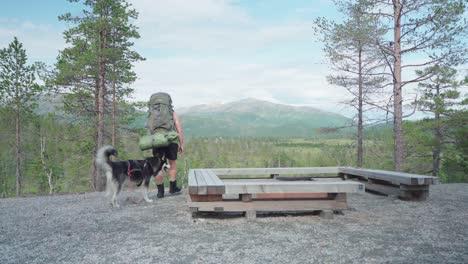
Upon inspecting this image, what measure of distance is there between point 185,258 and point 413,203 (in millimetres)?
5602

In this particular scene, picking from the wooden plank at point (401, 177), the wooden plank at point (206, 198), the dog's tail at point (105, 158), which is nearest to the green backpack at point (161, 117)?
the dog's tail at point (105, 158)

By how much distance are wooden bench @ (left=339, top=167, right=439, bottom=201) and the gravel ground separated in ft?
1.32

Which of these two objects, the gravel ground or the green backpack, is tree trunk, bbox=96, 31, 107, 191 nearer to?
the gravel ground

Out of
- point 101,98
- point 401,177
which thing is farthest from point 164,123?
point 101,98

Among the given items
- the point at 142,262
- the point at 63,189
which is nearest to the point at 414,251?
the point at 142,262

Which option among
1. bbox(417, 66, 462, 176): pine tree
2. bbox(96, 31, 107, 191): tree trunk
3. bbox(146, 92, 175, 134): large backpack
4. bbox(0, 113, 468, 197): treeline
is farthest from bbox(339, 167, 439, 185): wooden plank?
bbox(417, 66, 462, 176): pine tree

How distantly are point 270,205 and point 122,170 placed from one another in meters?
3.24

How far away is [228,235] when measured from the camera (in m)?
4.57

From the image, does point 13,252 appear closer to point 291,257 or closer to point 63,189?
point 291,257

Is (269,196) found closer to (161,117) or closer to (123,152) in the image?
(161,117)

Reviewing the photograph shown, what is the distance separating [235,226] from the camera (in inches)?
199

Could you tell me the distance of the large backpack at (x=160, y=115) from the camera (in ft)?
23.0

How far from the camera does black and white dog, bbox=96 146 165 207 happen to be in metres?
6.09

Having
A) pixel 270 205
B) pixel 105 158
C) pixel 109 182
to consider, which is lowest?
pixel 270 205
